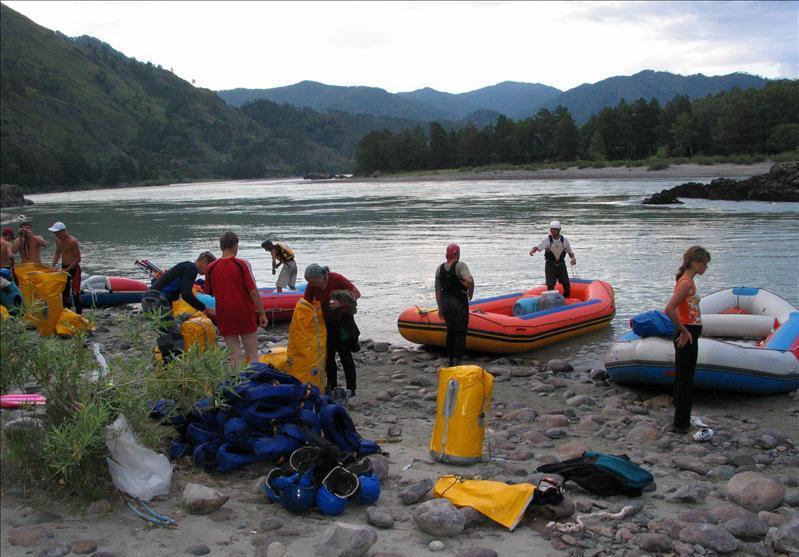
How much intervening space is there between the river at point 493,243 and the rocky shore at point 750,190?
197 cm

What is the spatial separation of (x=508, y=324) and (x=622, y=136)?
96.9 m

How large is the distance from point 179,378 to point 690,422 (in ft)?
16.0

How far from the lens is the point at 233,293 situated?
24.8 feet

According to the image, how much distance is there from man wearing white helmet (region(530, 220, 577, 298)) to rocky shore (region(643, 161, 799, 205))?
99.1 feet

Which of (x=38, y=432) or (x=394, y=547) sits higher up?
(x=38, y=432)

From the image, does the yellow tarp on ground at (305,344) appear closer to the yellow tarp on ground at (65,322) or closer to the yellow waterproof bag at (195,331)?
the yellow waterproof bag at (195,331)

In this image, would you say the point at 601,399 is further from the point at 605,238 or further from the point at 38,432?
the point at 605,238

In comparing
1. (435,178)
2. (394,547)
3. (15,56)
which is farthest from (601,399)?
(15,56)

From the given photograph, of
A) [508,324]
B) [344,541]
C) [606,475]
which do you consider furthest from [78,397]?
[508,324]

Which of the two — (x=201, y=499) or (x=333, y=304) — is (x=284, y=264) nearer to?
(x=333, y=304)

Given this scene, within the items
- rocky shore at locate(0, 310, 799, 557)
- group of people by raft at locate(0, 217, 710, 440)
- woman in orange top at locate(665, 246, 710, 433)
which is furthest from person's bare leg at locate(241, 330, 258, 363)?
woman in orange top at locate(665, 246, 710, 433)

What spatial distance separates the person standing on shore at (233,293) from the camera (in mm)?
7520

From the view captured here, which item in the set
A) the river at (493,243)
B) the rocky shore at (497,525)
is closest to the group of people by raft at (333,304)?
the rocky shore at (497,525)

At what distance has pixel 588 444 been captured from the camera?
689 cm
